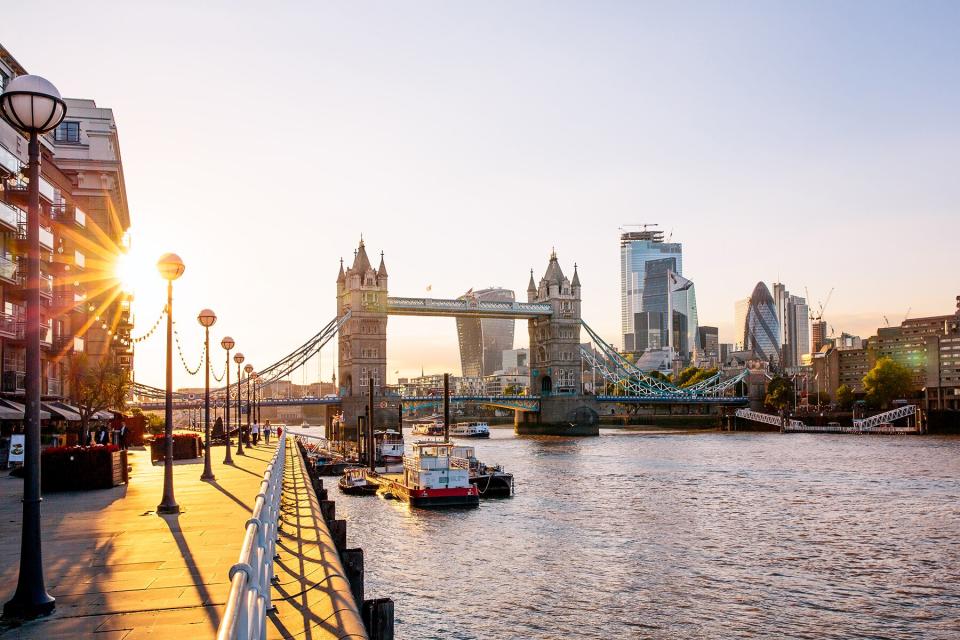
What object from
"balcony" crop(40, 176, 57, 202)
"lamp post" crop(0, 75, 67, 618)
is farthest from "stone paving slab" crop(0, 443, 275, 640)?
"balcony" crop(40, 176, 57, 202)

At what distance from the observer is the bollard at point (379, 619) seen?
10.9 metres

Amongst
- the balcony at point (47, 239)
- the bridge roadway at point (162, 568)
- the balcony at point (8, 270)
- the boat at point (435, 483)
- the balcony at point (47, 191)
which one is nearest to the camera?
the bridge roadway at point (162, 568)

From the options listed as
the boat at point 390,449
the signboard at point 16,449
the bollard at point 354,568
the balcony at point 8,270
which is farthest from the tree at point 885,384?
the bollard at point 354,568

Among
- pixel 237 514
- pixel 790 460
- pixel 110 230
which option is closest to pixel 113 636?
pixel 237 514

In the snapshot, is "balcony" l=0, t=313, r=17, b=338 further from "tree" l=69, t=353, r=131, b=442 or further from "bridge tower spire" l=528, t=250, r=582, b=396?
"bridge tower spire" l=528, t=250, r=582, b=396

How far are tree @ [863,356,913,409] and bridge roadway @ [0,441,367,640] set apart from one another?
148 m

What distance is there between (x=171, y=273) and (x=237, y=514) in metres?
5.33

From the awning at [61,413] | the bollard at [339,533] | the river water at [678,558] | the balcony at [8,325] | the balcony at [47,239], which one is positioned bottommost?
the river water at [678,558]

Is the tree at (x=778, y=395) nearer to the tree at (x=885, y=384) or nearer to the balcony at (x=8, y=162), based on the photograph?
the tree at (x=885, y=384)

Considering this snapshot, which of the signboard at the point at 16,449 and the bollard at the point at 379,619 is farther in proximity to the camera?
the signboard at the point at 16,449

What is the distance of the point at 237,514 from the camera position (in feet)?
56.2

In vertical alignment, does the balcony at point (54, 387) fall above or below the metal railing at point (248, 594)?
above

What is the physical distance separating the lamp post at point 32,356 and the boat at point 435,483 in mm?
36559

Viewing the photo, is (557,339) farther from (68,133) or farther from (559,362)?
(68,133)
